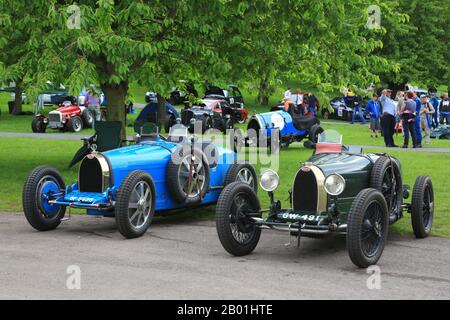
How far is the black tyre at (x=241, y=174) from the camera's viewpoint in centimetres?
1217

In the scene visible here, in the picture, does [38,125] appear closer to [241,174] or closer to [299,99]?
[299,99]

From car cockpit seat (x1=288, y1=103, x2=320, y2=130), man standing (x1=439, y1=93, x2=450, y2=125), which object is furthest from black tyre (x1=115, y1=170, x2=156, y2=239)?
man standing (x1=439, y1=93, x2=450, y2=125)

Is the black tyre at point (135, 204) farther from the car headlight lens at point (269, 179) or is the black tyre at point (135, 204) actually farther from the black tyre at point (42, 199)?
the car headlight lens at point (269, 179)

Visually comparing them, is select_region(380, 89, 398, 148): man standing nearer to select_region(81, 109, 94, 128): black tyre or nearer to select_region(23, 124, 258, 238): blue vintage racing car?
select_region(81, 109, 94, 128): black tyre

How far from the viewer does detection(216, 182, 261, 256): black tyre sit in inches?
352

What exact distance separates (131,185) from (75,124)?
69.8 feet

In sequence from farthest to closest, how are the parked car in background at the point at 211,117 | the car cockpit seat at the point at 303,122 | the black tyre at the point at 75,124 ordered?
the parked car in background at the point at 211,117, the black tyre at the point at 75,124, the car cockpit seat at the point at 303,122

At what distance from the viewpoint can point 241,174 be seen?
40.9 ft

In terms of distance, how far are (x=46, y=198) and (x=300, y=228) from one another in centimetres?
381

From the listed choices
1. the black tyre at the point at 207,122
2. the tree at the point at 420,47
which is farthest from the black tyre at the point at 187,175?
the tree at the point at 420,47

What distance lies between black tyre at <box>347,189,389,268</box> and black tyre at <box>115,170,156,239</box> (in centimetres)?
309

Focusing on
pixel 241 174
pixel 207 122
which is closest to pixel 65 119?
pixel 207 122

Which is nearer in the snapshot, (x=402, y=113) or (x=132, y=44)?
(x=132, y=44)
